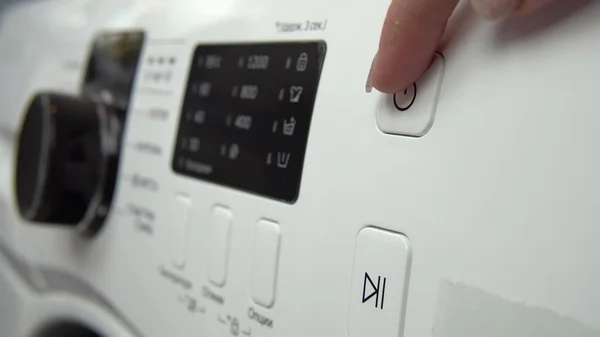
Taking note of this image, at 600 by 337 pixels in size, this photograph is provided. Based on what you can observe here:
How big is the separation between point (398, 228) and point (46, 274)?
39 cm

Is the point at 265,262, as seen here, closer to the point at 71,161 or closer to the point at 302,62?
the point at 302,62

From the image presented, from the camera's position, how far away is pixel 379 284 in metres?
0.26

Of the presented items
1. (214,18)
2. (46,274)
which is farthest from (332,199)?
(46,274)

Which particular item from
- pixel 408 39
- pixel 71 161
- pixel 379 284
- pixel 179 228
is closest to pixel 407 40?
pixel 408 39

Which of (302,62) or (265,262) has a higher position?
(302,62)

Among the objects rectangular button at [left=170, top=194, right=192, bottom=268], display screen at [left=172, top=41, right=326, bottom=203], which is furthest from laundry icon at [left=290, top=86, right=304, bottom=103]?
rectangular button at [left=170, top=194, right=192, bottom=268]

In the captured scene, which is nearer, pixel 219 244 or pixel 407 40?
pixel 407 40

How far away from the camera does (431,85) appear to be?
248 mm

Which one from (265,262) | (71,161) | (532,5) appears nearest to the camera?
(532,5)

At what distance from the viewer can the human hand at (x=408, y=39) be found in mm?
232

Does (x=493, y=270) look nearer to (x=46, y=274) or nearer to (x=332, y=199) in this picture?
(x=332, y=199)

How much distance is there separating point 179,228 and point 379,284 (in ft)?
0.55

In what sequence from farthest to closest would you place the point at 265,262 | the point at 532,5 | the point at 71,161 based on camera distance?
the point at 71,161
the point at 265,262
the point at 532,5

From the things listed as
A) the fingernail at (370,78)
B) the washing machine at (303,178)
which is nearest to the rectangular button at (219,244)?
the washing machine at (303,178)
